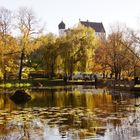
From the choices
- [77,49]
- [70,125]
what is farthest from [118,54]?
[70,125]

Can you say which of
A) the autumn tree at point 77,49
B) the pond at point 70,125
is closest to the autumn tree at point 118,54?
the autumn tree at point 77,49

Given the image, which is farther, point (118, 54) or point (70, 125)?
point (118, 54)

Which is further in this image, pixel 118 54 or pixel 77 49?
pixel 77 49

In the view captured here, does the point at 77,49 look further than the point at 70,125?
Yes

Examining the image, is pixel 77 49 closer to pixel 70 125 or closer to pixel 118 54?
pixel 118 54

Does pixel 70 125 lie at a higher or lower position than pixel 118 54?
lower

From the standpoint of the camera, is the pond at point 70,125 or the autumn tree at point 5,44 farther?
the autumn tree at point 5,44

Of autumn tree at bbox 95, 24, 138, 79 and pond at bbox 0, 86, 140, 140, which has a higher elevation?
autumn tree at bbox 95, 24, 138, 79

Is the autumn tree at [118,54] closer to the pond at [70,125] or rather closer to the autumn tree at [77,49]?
the autumn tree at [77,49]

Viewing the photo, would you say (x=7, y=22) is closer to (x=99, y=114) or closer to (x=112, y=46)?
(x=112, y=46)

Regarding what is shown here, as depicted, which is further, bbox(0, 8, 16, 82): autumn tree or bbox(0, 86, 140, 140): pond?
bbox(0, 8, 16, 82): autumn tree

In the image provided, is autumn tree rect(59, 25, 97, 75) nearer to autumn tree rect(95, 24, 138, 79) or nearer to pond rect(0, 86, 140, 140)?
autumn tree rect(95, 24, 138, 79)

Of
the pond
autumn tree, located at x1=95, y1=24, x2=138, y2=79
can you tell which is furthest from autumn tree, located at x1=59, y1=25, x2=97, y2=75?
the pond

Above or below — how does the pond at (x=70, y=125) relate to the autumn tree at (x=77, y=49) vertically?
below
